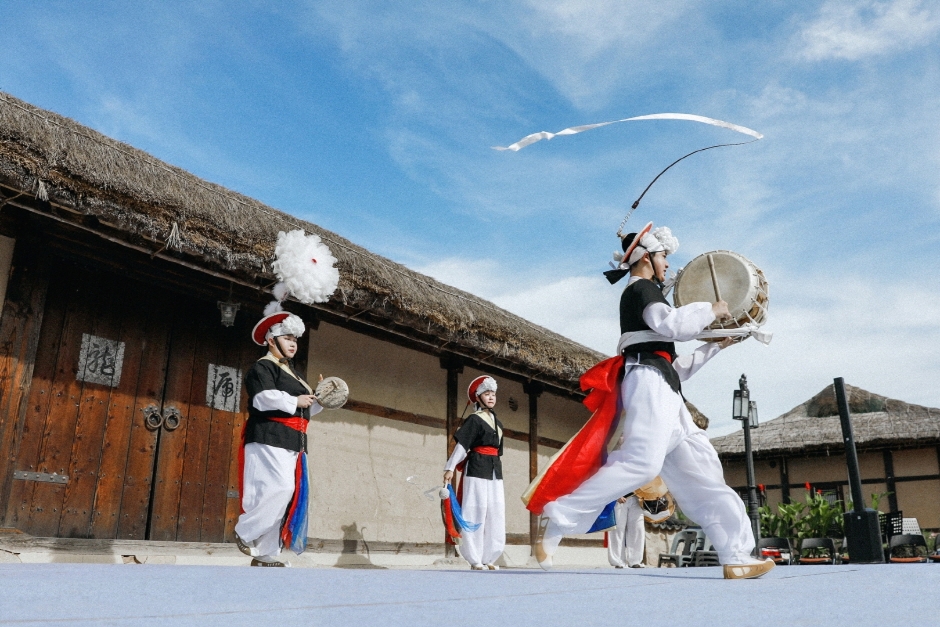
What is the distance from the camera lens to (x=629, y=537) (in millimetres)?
7410

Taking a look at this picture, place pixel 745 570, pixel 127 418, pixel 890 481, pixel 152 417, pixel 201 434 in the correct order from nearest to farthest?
1. pixel 745 570
2. pixel 127 418
3. pixel 152 417
4. pixel 201 434
5. pixel 890 481

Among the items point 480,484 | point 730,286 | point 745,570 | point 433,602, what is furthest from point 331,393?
point 433,602

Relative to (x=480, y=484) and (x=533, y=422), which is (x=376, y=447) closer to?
(x=480, y=484)

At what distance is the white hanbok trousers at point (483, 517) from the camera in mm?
5824

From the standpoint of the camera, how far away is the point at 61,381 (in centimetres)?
487

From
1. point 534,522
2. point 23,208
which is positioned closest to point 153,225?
point 23,208

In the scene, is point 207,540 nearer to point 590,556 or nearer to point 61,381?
point 61,381

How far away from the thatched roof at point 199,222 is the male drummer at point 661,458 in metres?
Result: 3.04

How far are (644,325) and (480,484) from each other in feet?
9.94

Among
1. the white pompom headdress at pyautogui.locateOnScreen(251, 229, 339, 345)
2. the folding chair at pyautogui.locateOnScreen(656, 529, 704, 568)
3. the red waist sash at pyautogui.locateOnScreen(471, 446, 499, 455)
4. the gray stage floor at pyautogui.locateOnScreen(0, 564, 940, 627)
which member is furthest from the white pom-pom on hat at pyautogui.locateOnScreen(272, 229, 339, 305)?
the folding chair at pyautogui.locateOnScreen(656, 529, 704, 568)

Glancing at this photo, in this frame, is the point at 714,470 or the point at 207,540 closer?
the point at 714,470

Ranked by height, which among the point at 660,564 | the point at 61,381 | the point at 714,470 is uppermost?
the point at 61,381

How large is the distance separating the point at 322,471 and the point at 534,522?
3070mm

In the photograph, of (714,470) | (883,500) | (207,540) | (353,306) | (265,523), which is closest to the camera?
(714,470)
